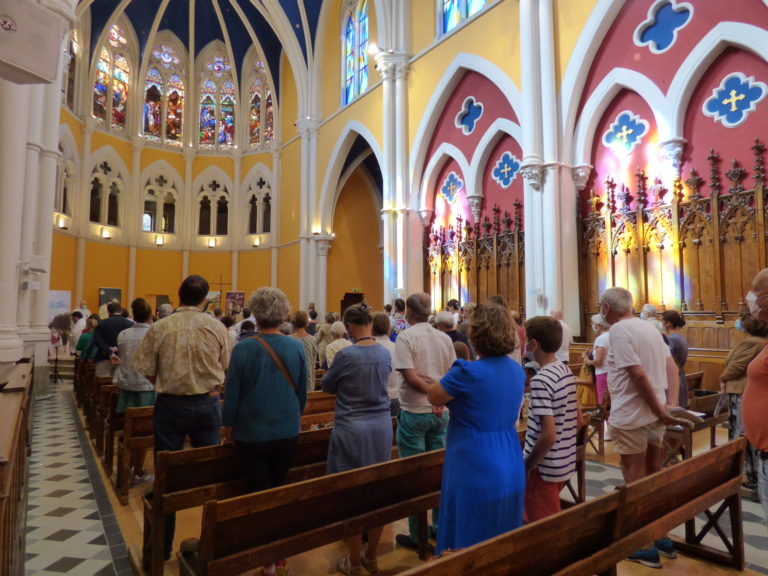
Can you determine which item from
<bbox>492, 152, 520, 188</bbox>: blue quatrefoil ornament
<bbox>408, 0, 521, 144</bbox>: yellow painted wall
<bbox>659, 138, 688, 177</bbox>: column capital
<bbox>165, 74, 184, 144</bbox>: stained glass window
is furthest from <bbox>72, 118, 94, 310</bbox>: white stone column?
<bbox>659, 138, 688, 177</bbox>: column capital

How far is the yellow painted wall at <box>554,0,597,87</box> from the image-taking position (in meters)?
9.83

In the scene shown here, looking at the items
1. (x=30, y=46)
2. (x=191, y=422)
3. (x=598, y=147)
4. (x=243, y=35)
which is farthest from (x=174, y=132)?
(x=191, y=422)

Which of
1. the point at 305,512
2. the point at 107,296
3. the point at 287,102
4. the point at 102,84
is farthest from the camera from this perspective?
the point at 287,102

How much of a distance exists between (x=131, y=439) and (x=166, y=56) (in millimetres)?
22303

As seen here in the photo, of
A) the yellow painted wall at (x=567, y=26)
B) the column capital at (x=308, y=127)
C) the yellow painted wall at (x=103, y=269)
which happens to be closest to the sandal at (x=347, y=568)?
the yellow painted wall at (x=567, y=26)

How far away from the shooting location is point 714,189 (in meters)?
8.16

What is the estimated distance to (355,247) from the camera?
2012 cm

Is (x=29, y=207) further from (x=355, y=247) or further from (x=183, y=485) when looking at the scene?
(x=355, y=247)

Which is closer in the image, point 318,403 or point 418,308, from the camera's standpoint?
point 418,308

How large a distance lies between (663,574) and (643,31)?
9.26 m

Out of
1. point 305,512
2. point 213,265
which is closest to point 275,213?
point 213,265

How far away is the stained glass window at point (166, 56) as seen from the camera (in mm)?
22000

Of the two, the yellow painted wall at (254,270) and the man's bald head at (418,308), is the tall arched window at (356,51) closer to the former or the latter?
the yellow painted wall at (254,270)

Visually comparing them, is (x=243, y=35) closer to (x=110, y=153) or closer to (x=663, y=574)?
(x=110, y=153)
